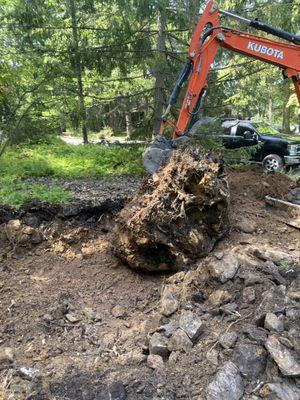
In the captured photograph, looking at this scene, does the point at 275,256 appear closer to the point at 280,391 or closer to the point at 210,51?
the point at 280,391

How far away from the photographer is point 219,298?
143 inches

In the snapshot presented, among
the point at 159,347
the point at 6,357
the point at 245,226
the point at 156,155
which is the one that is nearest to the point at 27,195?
the point at 156,155

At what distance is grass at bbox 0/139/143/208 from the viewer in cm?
813

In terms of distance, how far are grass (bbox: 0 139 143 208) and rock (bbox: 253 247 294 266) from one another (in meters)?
3.79

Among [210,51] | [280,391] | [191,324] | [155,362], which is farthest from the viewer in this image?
[210,51]

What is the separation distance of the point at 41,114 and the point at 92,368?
32.6 ft

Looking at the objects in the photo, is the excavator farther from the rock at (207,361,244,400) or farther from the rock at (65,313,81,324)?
the rock at (207,361,244,400)

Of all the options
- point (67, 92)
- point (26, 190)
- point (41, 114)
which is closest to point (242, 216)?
point (26, 190)

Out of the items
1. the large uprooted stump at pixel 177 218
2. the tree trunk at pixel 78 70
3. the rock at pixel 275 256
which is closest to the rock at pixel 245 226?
the large uprooted stump at pixel 177 218

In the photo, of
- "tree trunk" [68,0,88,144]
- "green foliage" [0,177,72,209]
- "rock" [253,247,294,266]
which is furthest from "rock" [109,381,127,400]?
"tree trunk" [68,0,88,144]

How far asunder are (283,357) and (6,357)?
2183 millimetres

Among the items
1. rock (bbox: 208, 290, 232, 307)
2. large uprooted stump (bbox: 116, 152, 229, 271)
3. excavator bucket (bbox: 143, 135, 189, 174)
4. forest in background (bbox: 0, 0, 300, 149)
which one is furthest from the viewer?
forest in background (bbox: 0, 0, 300, 149)

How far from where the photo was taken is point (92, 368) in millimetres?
3078

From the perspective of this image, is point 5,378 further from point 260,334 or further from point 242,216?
point 242,216
